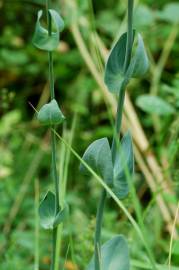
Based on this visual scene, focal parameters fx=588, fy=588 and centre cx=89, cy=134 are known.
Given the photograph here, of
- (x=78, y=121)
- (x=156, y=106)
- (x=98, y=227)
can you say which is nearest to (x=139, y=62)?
(x=98, y=227)

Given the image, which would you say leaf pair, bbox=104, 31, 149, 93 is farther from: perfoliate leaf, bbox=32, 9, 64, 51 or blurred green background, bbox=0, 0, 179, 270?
blurred green background, bbox=0, 0, 179, 270

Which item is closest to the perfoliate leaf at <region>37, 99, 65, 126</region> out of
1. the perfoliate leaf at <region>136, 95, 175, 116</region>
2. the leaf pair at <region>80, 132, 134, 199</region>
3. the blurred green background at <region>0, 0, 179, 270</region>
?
the leaf pair at <region>80, 132, 134, 199</region>

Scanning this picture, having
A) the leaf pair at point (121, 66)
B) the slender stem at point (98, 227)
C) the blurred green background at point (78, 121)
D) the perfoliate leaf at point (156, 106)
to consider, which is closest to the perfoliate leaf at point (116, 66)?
the leaf pair at point (121, 66)

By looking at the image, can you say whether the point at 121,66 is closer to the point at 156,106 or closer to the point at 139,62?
the point at 139,62

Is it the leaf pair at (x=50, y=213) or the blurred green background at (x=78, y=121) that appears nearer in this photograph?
the leaf pair at (x=50, y=213)

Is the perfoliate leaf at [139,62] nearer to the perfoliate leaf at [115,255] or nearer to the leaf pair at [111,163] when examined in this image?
the leaf pair at [111,163]

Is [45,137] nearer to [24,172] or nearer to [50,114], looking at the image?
[24,172]
